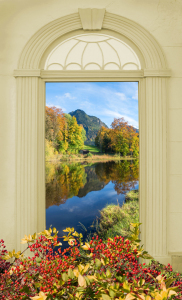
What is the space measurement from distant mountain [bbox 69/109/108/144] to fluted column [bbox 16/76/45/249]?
1.73ft

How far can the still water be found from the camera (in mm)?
2471

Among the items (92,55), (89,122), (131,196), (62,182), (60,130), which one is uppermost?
(92,55)

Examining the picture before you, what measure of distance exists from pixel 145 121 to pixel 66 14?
163 centimetres

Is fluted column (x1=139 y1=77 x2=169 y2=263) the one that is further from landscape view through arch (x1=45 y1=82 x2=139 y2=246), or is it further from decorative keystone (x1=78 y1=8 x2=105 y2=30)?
decorative keystone (x1=78 y1=8 x2=105 y2=30)

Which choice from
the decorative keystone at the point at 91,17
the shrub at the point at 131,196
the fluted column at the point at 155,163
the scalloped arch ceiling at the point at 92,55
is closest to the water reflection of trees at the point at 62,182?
the shrub at the point at 131,196

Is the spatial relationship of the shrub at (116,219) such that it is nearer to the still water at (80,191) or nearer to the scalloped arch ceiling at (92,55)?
the still water at (80,191)

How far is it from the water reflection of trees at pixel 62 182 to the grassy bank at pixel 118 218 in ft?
1.60

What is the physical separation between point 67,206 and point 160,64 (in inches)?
83.6

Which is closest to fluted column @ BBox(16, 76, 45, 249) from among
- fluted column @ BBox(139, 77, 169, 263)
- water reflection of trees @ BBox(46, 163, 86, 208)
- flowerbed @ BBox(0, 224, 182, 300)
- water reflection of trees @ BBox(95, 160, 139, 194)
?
water reflection of trees @ BBox(46, 163, 86, 208)

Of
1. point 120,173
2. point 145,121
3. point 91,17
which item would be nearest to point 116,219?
point 120,173

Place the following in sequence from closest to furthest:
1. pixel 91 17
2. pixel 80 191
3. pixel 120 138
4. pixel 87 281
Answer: pixel 87 281, pixel 91 17, pixel 80 191, pixel 120 138

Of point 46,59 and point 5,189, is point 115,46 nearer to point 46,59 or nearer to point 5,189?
point 46,59

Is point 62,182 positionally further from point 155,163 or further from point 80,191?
point 155,163

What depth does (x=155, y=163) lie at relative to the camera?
2.32 metres
